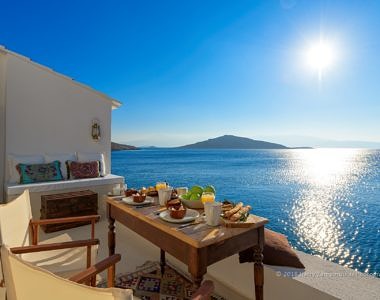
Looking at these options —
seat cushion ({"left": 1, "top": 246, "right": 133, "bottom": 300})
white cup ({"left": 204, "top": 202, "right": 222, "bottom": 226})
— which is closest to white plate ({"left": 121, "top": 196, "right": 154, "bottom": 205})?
white cup ({"left": 204, "top": 202, "right": 222, "bottom": 226})

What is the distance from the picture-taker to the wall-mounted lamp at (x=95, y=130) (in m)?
5.89

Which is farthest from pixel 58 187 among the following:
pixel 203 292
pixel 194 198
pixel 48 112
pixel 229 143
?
pixel 229 143

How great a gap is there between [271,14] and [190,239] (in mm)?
15659

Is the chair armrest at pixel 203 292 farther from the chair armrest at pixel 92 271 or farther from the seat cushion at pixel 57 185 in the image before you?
the seat cushion at pixel 57 185

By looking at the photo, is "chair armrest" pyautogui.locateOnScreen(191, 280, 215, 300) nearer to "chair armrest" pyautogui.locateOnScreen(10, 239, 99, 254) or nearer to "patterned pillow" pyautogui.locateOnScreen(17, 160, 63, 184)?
"chair armrest" pyautogui.locateOnScreen(10, 239, 99, 254)

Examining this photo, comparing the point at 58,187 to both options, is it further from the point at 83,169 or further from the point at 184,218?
the point at 184,218

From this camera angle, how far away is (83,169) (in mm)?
5059

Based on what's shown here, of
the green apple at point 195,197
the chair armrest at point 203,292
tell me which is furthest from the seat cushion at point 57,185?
the chair armrest at point 203,292

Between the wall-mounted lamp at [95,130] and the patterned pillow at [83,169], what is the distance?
895mm

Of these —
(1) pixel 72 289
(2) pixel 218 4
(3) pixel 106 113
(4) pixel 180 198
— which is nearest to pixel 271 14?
(2) pixel 218 4

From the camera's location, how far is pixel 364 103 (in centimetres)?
2364

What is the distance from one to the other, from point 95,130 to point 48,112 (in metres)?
1.07

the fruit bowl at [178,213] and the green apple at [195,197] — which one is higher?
the green apple at [195,197]

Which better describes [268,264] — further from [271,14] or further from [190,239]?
[271,14]
